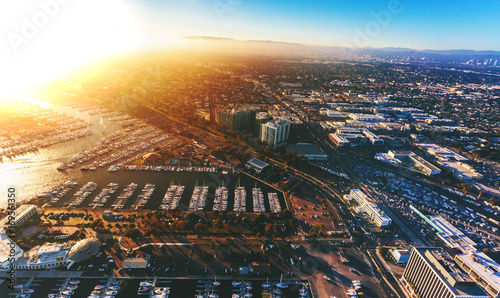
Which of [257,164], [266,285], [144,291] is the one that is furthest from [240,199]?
[144,291]

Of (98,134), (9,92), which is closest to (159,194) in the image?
(98,134)

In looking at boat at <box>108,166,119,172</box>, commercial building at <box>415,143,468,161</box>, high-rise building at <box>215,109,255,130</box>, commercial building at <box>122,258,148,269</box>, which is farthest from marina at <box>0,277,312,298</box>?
commercial building at <box>415,143,468,161</box>

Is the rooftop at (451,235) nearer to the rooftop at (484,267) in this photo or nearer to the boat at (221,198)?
the rooftop at (484,267)

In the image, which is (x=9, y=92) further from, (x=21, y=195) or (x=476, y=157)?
(x=476, y=157)

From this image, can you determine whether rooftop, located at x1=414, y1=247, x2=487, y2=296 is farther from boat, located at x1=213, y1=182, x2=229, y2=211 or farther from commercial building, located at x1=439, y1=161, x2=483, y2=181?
commercial building, located at x1=439, y1=161, x2=483, y2=181

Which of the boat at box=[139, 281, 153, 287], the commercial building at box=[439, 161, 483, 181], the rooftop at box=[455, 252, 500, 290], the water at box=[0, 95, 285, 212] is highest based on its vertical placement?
the rooftop at box=[455, 252, 500, 290]

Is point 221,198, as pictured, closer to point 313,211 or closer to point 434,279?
point 313,211

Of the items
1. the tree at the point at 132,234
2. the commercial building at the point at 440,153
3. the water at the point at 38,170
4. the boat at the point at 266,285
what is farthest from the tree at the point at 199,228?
the commercial building at the point at 440,153
